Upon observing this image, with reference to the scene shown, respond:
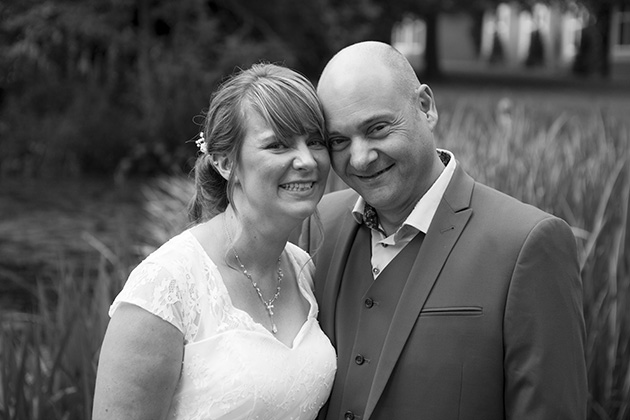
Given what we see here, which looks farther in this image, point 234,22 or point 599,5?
point 599,5

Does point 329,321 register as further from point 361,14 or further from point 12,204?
point 361,14

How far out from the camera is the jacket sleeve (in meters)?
2.59

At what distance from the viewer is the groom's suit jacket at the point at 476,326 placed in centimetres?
261

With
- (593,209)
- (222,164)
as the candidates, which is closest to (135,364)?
(222,164)

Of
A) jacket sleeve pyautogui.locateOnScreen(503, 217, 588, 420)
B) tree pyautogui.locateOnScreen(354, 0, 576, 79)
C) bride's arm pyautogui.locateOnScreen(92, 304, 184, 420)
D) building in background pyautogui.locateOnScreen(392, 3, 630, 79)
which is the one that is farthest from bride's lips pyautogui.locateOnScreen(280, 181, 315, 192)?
building in background pyautogui.locateOnScreen(392, 3, 630, 79)

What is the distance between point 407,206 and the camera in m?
2.93

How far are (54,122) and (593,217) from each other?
11332 mm

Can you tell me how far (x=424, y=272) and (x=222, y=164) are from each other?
71 centimetres

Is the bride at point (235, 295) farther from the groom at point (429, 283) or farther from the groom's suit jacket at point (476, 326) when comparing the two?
the groom's suit jacket at point (476, 326)

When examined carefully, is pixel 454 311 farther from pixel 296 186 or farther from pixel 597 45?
pixel 597 45

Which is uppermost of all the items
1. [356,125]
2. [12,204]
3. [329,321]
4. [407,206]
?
[356,125]

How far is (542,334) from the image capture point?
2.59 m

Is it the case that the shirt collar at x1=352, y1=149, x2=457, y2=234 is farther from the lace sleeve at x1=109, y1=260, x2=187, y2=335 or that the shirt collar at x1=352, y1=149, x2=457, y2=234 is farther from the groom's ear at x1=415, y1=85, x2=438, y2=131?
the lace sleeve at x1=109, y1=260, x2=187, y2=335

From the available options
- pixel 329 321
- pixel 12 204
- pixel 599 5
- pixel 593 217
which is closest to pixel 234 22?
pixel 12 204
